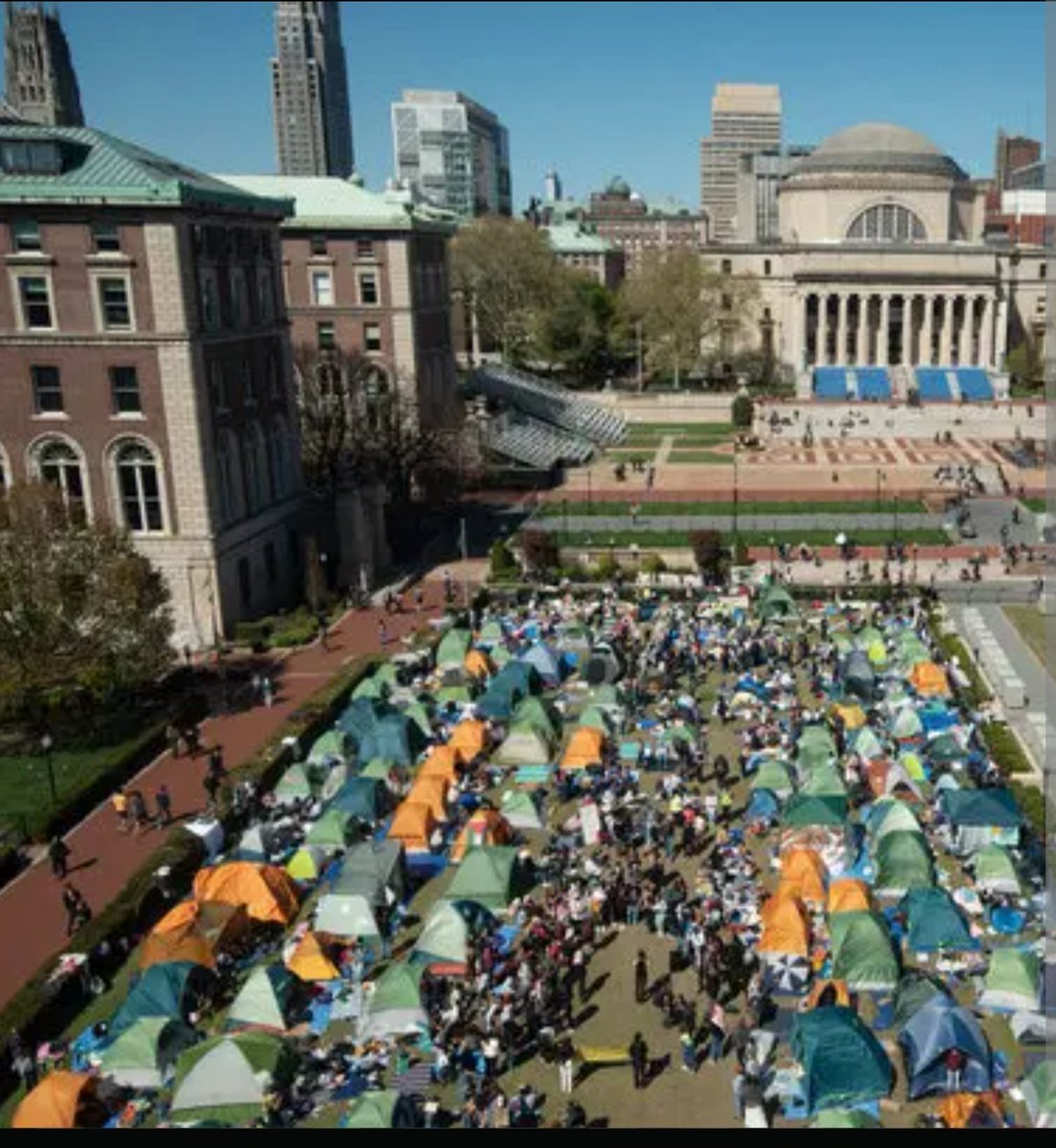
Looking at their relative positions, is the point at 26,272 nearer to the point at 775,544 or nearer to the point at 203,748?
the point at 203,748

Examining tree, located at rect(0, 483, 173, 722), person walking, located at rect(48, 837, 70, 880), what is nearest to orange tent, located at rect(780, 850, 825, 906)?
person walking, located at rect(48, 837, 70, 880)

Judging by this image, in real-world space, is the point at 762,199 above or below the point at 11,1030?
above

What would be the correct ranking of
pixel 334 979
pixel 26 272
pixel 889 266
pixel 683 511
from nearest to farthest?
pixel 334 979
pixel 26 272
pixel 683 511
pixel 889 266

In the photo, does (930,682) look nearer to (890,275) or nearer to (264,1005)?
(264,1005)

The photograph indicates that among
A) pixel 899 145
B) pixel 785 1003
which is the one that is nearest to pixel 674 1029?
pixel 785 1003

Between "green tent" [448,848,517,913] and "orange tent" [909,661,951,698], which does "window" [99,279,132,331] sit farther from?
"orange tent" [909,661,951,698]
